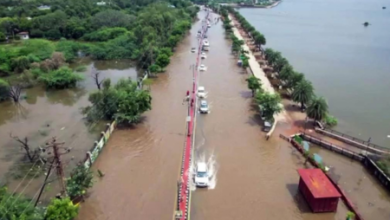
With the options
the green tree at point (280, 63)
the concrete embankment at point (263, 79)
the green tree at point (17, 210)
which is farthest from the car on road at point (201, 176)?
the green tree at point (280, 63)

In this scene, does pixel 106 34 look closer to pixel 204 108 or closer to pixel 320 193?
pixel 204 108

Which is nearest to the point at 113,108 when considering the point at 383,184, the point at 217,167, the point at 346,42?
the point at 217,167

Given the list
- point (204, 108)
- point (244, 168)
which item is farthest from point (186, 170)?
point (204, 108)

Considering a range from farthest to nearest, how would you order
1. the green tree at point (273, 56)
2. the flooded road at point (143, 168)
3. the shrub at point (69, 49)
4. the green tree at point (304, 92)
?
the shrub at point (69, 49), the green tree at point (273, 56), the green tree at point (304, 92), the flooded road at point (143, 168)

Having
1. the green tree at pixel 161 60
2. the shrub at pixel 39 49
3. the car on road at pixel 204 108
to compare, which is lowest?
the car on road at pixel 204 108

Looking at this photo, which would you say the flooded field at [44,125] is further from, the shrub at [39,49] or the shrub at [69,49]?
the shrub at [69,49]

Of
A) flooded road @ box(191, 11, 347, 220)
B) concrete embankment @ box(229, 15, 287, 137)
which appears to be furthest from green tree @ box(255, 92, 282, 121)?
flooded road @ box(191, 11, 347, 220)
